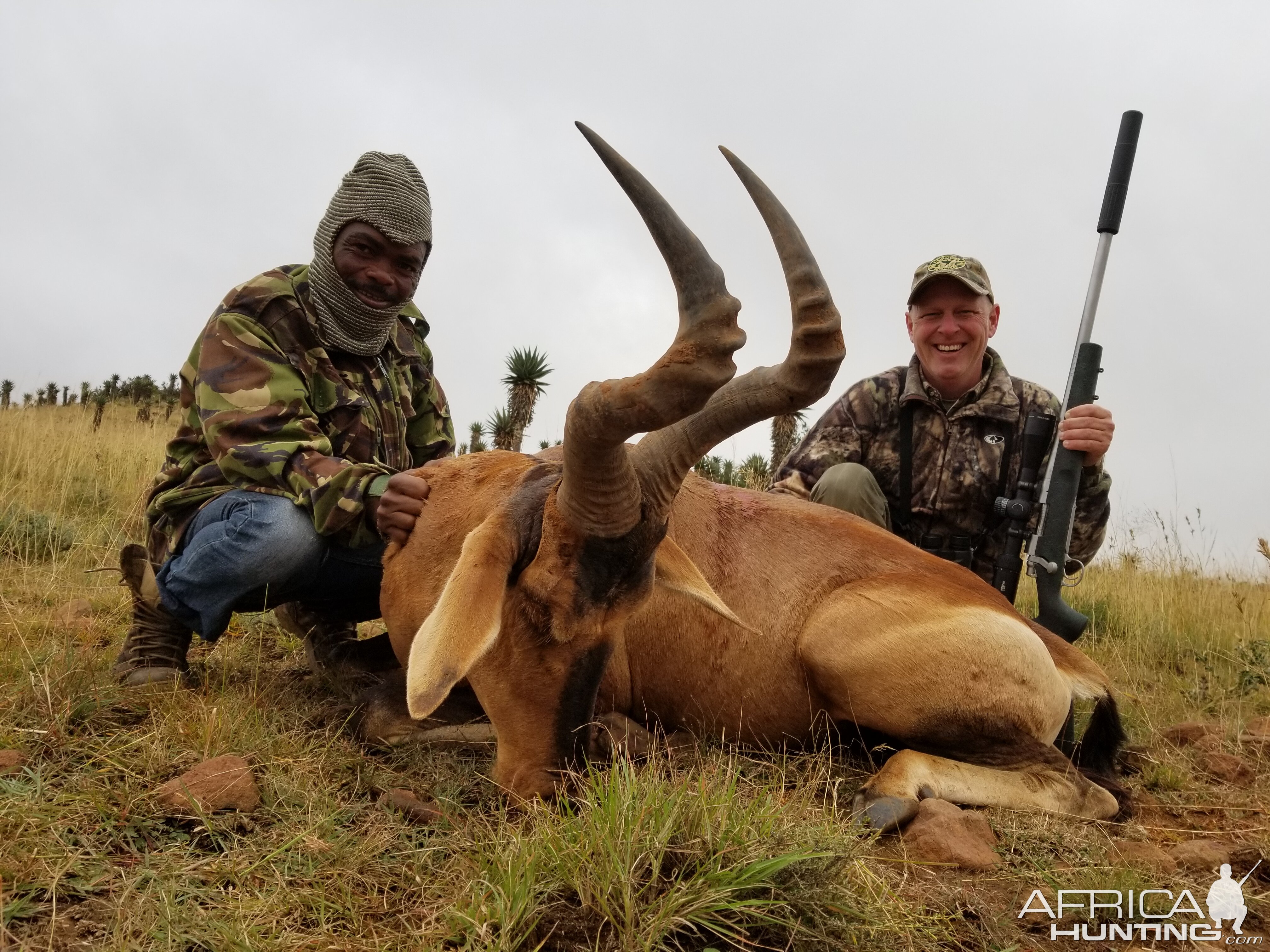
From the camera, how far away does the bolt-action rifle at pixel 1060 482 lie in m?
5.31

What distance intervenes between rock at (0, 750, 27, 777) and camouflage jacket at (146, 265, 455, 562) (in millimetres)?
1379

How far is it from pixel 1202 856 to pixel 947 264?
3989 millimetres

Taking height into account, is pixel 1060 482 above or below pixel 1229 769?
above

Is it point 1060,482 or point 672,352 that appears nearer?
point 672,352

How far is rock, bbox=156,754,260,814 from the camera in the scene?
2.89 meters

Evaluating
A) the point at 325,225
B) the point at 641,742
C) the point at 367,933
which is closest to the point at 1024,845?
the point at 641,742

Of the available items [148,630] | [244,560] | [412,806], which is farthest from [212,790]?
[148,630]

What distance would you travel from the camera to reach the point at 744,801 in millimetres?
2992

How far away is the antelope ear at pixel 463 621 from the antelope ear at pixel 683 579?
2.27ft

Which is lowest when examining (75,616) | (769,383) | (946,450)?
(75,616)

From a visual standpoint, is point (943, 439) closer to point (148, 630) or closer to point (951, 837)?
point (951, 837)

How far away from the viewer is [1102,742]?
14.3 ft

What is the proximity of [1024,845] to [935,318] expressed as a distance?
3783 mm

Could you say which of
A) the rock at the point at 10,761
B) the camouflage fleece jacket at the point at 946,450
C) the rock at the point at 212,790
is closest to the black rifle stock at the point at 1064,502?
the camouflage fleece jacket at the point at 946,450
